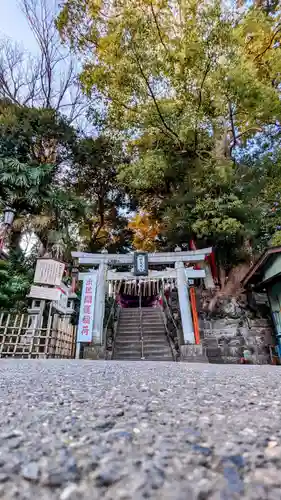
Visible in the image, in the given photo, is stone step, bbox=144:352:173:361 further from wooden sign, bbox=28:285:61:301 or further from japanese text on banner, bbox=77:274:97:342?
wooden sign, bbox=28:285:61:301

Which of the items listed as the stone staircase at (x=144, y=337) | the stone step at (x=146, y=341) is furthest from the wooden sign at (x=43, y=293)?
the stone step at (x=146, y=341)

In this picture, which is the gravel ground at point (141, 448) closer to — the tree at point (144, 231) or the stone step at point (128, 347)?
the stone step at point (128, 347)

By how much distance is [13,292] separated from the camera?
6.46 meters

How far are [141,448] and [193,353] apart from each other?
5948 millimetres

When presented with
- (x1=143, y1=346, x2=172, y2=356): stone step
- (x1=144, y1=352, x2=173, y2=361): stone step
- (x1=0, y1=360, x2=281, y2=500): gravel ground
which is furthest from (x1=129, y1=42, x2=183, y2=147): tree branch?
(x1=0, y1=360, x2=281, y2=500): gravel ground

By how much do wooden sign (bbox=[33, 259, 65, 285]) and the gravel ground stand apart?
5.24 meters

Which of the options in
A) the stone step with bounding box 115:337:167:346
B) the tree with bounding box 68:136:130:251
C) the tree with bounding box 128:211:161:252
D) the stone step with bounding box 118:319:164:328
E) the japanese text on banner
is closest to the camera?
the japanese text on banner

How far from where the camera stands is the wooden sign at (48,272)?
613cm

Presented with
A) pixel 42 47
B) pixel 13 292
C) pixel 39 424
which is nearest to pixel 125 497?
pixel 39 424

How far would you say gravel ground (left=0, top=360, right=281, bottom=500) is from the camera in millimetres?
474

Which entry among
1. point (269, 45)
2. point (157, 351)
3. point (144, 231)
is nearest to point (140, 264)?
point (157, 351)

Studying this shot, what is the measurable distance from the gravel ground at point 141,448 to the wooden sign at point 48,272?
524 centimetres

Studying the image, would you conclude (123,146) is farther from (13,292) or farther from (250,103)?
(13,292)

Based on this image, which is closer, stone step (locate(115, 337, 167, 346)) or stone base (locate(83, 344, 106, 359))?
stone base (locate(83, 344, 106, 359))
